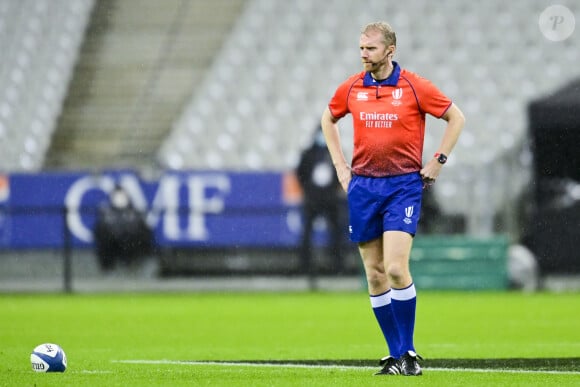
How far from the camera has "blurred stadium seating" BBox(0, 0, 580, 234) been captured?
21828 mm

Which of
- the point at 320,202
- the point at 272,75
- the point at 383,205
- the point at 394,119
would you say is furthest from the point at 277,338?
the point at 272,75

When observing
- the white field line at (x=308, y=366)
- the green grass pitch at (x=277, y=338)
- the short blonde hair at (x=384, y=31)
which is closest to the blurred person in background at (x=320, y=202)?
the green grass pitch at (x=277, y=338)

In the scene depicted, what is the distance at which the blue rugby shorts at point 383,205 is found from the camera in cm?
684

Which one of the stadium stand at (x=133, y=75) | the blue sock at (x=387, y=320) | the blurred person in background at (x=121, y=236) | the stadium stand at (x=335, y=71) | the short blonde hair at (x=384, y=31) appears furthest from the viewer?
the stadium stand at (x=133, y=75)

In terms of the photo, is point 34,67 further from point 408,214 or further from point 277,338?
point 408,214

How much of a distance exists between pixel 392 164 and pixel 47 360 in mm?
2309

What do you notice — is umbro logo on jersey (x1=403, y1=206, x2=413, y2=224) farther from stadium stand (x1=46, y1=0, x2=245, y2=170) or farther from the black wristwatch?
stadium stand (x1=46, y1=0, x2=245, y2=170)

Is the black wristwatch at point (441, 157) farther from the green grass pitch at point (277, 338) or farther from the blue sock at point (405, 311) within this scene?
the green grass pitch at point (277, 338)

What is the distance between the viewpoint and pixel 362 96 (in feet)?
22.9

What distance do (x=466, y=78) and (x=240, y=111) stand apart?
14.1 feet

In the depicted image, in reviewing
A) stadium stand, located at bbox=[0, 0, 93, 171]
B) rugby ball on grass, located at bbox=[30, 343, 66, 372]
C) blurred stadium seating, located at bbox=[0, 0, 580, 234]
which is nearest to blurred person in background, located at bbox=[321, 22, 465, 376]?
rugby ball on grass, located at bbox=[30, 343, 66, 372]

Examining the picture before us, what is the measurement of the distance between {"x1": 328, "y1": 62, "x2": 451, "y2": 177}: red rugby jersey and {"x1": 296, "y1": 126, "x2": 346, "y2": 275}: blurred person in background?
1057 cm

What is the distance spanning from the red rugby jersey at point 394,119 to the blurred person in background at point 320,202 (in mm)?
10570

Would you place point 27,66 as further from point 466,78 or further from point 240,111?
point 466,78
